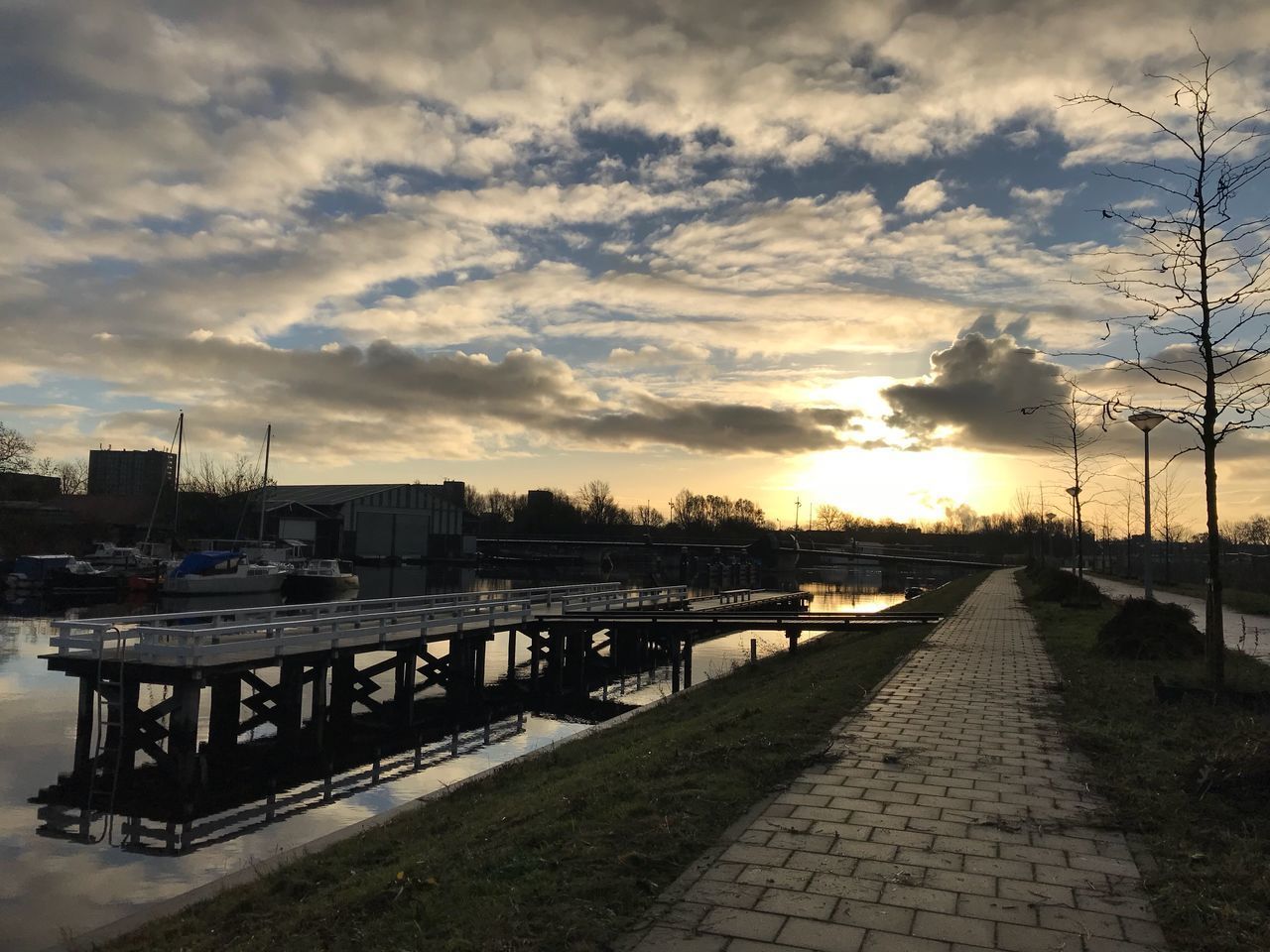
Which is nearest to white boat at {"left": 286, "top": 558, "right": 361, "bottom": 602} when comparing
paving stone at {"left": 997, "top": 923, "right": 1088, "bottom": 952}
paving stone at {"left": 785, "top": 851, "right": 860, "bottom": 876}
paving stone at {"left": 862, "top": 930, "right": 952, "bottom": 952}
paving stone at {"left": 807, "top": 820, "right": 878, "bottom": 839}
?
paving stone at {"left": 807, "top": 820, "right": 878, "bottom": 839}

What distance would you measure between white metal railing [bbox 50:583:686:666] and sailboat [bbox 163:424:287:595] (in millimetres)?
31852

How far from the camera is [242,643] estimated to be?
17953mm

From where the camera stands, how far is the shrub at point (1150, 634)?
15633mm

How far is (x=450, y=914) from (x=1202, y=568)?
233 feet

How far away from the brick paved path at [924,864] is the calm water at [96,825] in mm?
6638

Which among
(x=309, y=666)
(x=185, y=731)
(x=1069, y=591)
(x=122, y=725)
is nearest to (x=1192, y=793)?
(x=185, y=731)

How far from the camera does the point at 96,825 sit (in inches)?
506

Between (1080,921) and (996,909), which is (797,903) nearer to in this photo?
(996,909)

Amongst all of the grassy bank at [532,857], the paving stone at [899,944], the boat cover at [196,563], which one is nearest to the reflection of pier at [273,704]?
the grassy bank at [532,857]

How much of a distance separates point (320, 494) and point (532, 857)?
113119 mm

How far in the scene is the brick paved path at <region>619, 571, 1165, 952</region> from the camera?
465 cm

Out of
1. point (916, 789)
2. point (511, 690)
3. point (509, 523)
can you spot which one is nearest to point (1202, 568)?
point (511, 690)

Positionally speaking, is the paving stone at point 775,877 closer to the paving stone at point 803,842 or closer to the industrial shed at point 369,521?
the paving stone at point 803,842

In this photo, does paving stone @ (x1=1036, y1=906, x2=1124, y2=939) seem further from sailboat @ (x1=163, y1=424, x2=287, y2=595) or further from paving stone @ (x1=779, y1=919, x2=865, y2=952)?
sailboat @ (x1=163, y1=424, x2=287, y2=595)
